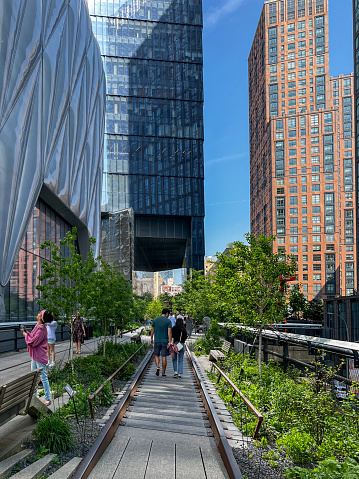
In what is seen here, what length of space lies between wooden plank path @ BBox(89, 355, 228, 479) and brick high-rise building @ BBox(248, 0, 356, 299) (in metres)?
100

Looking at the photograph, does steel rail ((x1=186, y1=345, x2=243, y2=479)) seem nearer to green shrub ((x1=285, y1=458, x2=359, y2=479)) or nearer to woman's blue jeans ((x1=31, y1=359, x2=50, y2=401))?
green shrub ((x1=285, y1=458, x2=359, y2=479))

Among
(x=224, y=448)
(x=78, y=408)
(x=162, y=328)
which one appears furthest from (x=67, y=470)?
(x=162, y=328)

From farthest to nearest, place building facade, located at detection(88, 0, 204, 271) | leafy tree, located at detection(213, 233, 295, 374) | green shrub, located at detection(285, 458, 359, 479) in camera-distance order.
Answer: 1. building facade, located at detection(88, 0, 204, 271)
2. leafy tree, located at detection(213, 233, 295, 374)
3. green shrub, located at detection(285, 458, 359, 479)

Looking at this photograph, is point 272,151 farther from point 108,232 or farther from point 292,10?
point 108,232

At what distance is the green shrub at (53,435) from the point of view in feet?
20.1

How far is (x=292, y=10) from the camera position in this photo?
397ft

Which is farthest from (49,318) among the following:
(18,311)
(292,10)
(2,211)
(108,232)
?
(292,10)

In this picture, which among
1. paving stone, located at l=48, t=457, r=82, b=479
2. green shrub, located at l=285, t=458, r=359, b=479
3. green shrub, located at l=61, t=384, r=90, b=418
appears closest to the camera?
green shrub, located at l=285, t=458, r=359, b=479

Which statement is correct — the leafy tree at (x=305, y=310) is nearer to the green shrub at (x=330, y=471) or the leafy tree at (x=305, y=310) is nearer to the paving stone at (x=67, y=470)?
the green shrub at (x=330, y=471)

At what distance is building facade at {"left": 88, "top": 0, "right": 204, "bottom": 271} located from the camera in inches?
2655

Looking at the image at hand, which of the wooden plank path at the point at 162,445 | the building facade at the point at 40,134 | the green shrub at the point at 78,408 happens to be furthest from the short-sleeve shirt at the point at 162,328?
the building facade at the point at 40,134

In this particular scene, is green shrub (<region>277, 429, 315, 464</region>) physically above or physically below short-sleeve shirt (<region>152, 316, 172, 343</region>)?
below

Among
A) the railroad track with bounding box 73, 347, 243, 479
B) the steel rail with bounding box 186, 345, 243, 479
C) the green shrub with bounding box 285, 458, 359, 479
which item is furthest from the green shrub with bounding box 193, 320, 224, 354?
the green shrub with bounding box 285, 458, 359, 479

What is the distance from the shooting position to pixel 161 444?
21.6 ft
